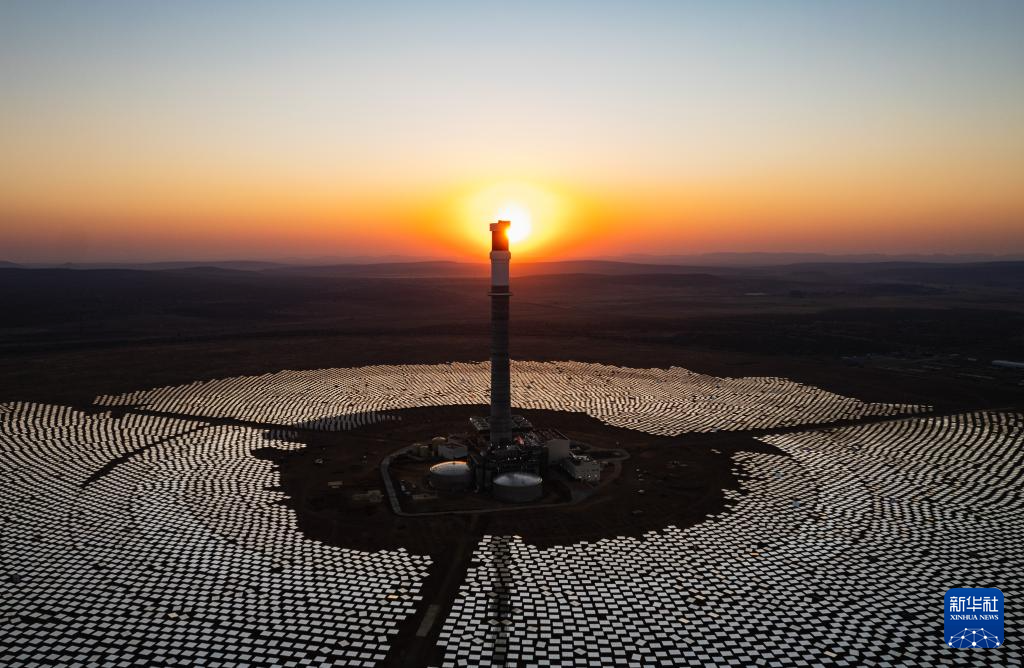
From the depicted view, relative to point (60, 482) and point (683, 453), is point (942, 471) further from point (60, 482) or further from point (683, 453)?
point (60, 482)

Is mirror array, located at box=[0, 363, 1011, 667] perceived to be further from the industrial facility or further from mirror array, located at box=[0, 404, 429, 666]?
the industrial facility

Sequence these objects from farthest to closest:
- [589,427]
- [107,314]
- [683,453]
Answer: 1. [107,314]
2. [589,427]
3. [683,453]

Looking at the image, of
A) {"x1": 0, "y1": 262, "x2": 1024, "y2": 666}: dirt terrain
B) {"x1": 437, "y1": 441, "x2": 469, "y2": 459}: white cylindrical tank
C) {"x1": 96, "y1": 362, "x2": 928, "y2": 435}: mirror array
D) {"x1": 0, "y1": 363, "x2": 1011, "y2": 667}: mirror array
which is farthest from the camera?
{"x1": 96, "y1": 362, "x2": 928, "y2": 435}: mirror array

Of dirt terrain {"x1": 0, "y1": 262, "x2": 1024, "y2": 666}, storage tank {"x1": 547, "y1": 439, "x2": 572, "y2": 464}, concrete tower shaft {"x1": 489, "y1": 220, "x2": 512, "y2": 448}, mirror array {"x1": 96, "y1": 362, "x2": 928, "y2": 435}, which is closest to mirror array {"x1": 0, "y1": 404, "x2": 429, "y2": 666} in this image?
dirt terrain {"x1": 0, "y1": 262, "x2": 1024, "y2": 666}

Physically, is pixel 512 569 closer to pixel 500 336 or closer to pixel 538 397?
pixel 500 336

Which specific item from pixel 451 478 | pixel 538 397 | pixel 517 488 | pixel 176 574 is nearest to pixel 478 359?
pixel 538 397

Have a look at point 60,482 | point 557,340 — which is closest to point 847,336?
point 557,340
